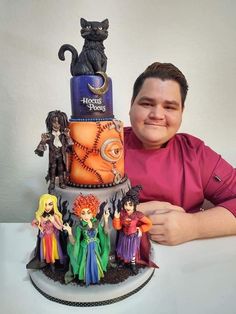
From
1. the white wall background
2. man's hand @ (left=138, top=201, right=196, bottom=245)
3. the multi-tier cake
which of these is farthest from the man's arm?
the white wall background

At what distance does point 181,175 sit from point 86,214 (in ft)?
1.44

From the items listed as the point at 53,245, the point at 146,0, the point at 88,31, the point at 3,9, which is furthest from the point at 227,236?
the point at 3,9

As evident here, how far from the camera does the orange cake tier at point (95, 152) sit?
0.68 m

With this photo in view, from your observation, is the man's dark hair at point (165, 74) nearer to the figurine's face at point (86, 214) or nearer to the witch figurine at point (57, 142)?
the witch figurine at point (57, 142)

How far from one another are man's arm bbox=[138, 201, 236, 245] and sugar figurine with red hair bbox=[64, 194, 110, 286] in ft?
0.81

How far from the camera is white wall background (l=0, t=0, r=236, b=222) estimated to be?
1218 millimetres

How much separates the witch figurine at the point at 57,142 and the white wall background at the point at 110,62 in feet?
1.95

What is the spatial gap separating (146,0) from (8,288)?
1122 mm

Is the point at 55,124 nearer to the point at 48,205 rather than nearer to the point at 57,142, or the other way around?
the point at 57,142

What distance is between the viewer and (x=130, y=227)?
0.64 metres

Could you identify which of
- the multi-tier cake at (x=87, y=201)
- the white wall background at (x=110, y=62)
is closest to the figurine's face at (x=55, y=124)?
the multi-tier cake at (x=87, y=201)

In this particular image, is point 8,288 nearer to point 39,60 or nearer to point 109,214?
point 109,214

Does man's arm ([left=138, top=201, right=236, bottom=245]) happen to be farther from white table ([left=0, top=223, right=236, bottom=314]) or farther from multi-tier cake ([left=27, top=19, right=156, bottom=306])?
multi-tier cake ([left=27, top=19, right=156, bottom=306])

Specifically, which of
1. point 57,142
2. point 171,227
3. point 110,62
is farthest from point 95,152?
point 110,62
